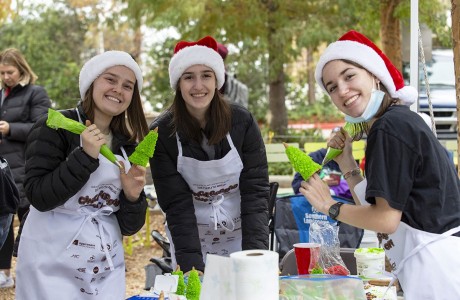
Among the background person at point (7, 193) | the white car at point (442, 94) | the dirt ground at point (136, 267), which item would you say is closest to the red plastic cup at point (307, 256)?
the background person at point (7, 193)

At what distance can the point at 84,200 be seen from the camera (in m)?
2.46

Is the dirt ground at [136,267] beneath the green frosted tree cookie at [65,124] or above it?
beneath

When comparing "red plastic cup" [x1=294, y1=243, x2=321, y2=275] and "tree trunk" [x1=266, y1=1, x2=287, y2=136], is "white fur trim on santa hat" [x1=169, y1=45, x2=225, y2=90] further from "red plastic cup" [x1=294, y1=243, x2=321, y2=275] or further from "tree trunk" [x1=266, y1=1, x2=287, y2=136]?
"tree trunk" [x1=266, y1=1, x2=287, y2=136]

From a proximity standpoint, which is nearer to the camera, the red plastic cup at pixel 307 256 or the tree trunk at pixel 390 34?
the red plastic cup at pixel 307 256

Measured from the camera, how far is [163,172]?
2822mm

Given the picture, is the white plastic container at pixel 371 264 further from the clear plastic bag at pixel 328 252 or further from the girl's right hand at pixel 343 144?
the girl's right hand at pixel 343 144

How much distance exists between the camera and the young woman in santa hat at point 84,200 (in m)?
2.35

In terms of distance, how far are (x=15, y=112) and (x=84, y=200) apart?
333cm

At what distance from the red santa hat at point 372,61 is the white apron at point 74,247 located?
3.16 feet

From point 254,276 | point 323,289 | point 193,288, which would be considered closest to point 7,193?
point 193,288

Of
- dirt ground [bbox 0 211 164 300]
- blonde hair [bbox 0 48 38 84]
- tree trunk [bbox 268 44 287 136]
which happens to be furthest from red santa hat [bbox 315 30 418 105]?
tree trunk [bbox 268 44 287 136]

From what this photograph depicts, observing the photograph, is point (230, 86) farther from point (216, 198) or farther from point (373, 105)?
point (373, 105)

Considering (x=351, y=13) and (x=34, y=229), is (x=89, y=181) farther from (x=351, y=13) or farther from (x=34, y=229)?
(x=351, y=13)

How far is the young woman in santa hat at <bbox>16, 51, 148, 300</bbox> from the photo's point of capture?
2352mm
